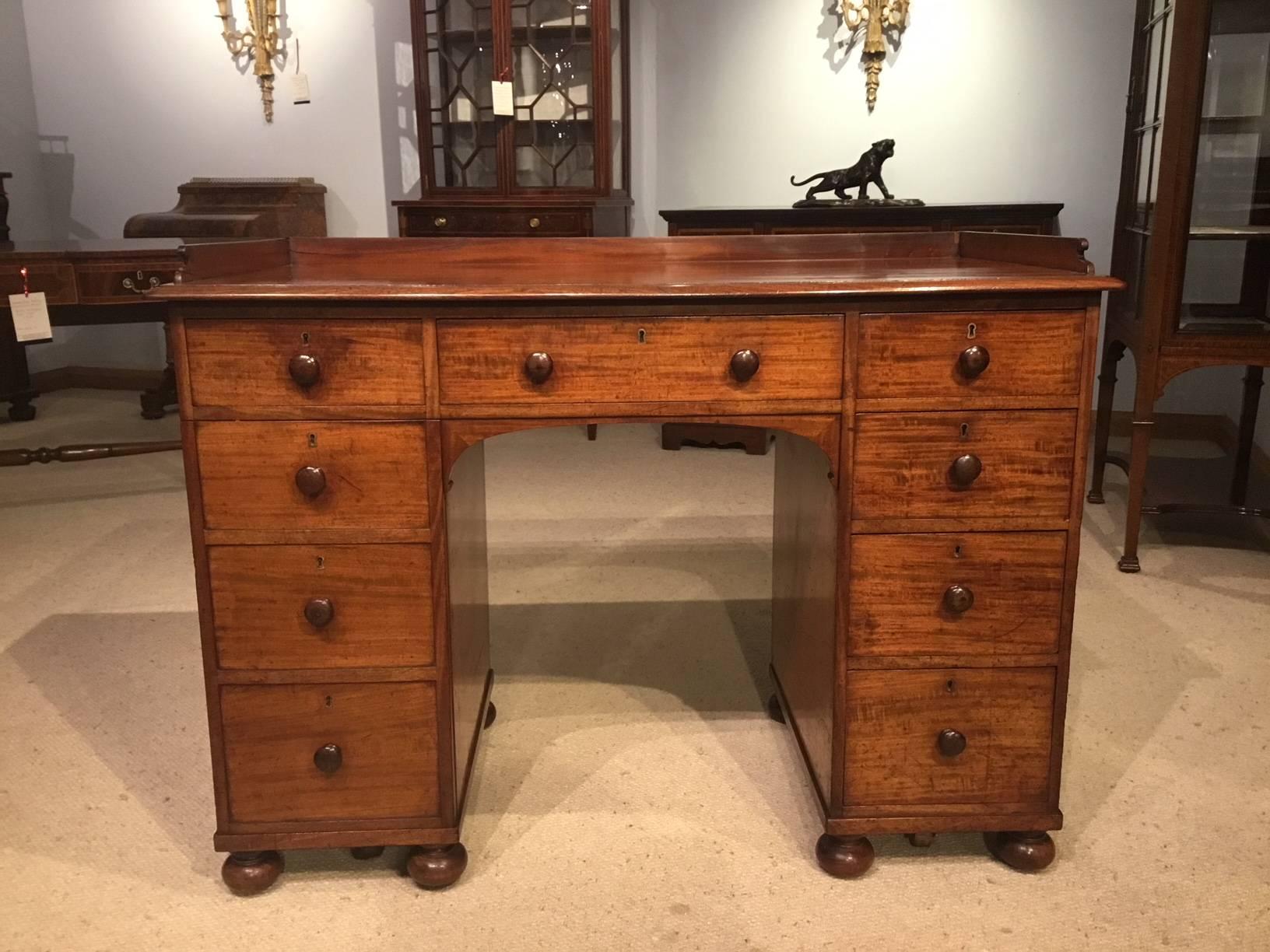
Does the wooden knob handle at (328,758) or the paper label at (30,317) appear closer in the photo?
the wooden knob handle at (328,758)

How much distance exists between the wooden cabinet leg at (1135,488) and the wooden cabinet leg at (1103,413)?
54cm

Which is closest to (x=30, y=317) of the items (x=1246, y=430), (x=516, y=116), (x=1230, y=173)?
(x=516, y=116)

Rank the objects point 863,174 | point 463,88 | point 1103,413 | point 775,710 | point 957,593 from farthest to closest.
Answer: point 463,88
point 863,174
point 1103,413
point 775,710
point 957,593

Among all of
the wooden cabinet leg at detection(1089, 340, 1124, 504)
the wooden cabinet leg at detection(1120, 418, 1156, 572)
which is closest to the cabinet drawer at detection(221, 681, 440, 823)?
the wooden cabinet leg at detection(1120, 418, 1156, 572)

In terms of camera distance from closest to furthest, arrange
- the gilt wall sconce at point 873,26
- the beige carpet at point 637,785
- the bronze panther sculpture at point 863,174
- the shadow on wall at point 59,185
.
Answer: the beige carpet at point 637,785, the bronze panther sculpture at point 863,174, the gilt wall sconce at point 873,26, the shadow on wall at point 59,185

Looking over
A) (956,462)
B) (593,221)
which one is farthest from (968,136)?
(956,462)

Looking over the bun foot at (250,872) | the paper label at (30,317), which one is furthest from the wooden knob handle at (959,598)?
the paper label at (30,317)

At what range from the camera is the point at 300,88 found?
5156 millimetres

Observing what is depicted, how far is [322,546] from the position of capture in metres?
1.58

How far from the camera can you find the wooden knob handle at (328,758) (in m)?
1.63

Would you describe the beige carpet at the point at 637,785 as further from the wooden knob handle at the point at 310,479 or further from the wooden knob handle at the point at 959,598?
the wooden knob handle at the point at 310,479

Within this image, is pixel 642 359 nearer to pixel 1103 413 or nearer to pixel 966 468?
pixel 966 468

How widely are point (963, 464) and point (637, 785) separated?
86 cm

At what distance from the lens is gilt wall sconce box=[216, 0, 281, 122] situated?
5.05 meters
